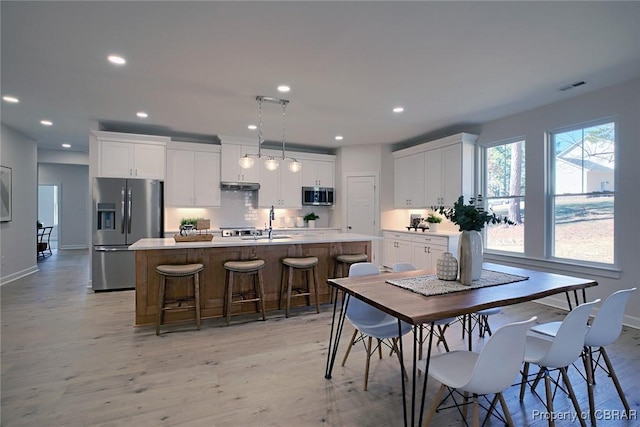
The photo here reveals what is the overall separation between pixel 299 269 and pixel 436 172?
3.15 metres

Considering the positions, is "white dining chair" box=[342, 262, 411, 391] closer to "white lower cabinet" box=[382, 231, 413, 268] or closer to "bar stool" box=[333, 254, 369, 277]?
"bar stool" box=[333, 254, 369, 277]

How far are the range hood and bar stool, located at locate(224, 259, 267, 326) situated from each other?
2654mm

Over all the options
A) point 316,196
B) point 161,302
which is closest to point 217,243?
point 161,302

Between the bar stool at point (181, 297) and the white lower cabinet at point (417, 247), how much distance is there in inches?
126

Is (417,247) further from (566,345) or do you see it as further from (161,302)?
(161,302)

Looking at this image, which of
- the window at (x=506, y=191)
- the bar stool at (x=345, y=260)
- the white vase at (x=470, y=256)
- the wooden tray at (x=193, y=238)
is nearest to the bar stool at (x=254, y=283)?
the wooden tray at (x=193, y=238)

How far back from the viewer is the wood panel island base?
11.3 ft

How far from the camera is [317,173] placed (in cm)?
688

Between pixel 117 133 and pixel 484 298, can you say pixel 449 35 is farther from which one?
pixel 117 133

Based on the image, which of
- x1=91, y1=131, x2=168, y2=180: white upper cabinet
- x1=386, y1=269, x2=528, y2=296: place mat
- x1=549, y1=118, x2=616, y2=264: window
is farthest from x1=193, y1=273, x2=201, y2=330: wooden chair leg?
x1=549, y1=118, x2=616, y2=264: window

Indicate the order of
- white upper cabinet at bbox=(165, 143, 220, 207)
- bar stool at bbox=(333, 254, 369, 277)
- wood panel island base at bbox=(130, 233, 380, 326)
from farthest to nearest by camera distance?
1. white upper cabinet at bbox=(165, 143, 220, 207)
2. bar stool at bbox=(333, 254, 369, 277)
3. wood panel island base at bbox=(130, 233, 380, 326)

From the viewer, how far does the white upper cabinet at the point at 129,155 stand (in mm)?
5039

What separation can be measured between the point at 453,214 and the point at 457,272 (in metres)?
0.44

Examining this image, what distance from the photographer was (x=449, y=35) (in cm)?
252
